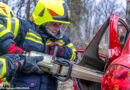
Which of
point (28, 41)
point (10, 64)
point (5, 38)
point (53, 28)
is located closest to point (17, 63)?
point (10, 64)

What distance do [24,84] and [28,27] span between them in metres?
0.70

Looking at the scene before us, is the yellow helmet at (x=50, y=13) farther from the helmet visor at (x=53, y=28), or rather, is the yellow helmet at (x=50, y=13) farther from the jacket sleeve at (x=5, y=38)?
the jacket sleeve at (x=5, y=38)

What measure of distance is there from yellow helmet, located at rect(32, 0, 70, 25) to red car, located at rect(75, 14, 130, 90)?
73cm

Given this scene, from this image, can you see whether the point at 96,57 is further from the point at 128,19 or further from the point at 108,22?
the point at 128,19

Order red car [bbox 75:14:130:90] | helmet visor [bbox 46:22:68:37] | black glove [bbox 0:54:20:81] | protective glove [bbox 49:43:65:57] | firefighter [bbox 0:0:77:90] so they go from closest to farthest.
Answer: red car [bbox 75:14:130:90] < black glove [bbox 0:54:20:81] < firefighter [bbox 0:0:77:90] < protective glove [bbox 49:43:65:57] < helmet visor [bbox 46:22:68:37]

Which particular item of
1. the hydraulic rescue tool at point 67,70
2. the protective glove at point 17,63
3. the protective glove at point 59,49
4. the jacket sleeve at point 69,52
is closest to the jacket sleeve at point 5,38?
the protective glove at point 17,63

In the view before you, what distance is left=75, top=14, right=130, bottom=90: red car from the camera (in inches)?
44.6

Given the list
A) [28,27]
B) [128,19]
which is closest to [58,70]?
[28,27]

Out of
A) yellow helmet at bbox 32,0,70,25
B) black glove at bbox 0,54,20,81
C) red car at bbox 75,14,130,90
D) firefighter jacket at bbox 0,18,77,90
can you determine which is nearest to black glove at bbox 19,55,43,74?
black glove at bbox 0,54,20,81

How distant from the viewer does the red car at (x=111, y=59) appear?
113 cm

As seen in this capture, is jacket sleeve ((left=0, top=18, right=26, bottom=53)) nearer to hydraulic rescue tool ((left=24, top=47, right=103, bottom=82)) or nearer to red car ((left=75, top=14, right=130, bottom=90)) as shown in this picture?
hydraulic rescue tool ((left=24, top=47, right=103, bottom=82))

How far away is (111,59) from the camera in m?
1.63

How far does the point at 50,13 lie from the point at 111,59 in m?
1.11

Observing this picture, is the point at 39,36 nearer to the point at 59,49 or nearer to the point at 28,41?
the point at 28,41
